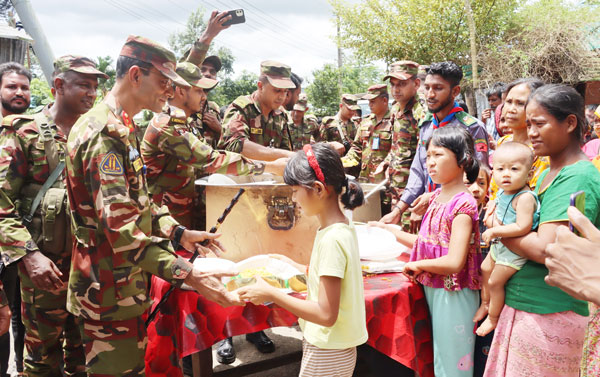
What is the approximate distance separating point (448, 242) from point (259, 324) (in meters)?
1.07

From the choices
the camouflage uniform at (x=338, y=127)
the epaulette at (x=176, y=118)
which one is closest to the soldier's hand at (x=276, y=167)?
the epaulette at (x=176, y=118)

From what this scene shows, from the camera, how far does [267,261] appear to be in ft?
8.00

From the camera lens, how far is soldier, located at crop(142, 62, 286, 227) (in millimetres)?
2916

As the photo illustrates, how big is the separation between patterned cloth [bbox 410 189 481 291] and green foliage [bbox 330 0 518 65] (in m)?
17.1

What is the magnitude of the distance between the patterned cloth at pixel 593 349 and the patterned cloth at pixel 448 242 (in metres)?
0.72

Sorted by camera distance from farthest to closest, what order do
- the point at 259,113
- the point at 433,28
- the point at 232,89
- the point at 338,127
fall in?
the point at 232,89
the point at 433,28
the point at 338,127
the point at 259,113

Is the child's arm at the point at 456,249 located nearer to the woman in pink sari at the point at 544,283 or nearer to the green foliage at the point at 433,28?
the woman in pink sari at the point at 544,283

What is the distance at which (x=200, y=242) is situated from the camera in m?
2.64

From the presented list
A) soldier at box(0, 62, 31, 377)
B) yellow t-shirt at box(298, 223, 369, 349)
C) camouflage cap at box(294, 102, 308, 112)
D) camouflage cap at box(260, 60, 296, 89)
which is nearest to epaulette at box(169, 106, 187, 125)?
camouflage cap at box(260, 60, 296, 89)

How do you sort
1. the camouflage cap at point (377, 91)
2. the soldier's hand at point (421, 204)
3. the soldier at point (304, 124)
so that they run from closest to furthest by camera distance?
the soldier's hand at point (421, 204) → the camouflage cap at point (377, 91) → the soldier at point (304, 124)

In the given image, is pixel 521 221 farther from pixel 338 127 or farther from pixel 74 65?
pixel 338 127

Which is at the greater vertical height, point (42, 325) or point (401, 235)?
point (401, 235)

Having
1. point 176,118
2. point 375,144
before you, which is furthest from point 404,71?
point 176,118

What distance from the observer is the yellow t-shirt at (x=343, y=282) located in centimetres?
173
